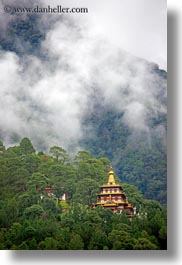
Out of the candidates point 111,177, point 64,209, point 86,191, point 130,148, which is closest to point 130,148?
point 130,148

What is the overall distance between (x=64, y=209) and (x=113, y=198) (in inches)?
9.6

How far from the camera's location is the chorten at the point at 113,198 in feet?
8.96

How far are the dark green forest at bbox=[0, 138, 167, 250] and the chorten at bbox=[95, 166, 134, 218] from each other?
0.02m

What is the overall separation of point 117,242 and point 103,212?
157mm

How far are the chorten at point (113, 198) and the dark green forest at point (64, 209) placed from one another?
2cm

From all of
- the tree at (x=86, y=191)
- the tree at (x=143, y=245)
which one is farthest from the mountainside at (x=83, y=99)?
the tree at (x=143, y=245)

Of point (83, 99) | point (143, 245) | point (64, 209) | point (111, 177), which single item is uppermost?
point (83, 99)

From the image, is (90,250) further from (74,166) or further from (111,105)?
(111,105)

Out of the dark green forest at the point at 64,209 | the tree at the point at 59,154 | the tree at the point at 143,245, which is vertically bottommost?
the tree at the point at 143,245

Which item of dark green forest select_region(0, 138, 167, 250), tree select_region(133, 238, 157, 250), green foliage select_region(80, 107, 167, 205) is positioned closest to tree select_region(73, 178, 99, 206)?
dark green forest select_region(0, 138, 167, 250)

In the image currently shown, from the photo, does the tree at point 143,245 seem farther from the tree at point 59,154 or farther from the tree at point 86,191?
the tree at point 59,154

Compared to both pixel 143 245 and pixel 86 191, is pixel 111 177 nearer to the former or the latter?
pixel 86 191

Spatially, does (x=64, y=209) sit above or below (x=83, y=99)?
below

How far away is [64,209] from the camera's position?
2.75 meters
